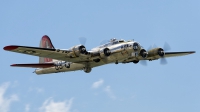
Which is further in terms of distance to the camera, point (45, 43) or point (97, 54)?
point (45, 43)

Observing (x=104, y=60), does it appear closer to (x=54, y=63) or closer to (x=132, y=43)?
(x=132, y=43)

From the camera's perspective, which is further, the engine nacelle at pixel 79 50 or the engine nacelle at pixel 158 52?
the engine nacelle at pixel 158 52

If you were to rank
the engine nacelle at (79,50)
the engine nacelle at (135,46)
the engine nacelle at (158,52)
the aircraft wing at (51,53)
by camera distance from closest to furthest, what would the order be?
the aircraft wing at (51,53) < the engine nacelle at (79,50) < the engine nacelle at (135,46) < the engine nacelle at (158,52)

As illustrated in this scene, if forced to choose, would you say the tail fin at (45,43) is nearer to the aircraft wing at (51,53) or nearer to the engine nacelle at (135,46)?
the aircraft wing at (51,53)

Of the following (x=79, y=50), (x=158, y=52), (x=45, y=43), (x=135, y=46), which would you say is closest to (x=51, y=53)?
(x=79, y=50)

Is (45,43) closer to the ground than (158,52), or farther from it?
farther from it

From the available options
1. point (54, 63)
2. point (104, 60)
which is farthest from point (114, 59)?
point (54, 63)

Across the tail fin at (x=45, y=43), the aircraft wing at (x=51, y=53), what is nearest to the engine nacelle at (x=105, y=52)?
the aircraft wing at (x=51, y=53)

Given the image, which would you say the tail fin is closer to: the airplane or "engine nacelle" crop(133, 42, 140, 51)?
the airplane

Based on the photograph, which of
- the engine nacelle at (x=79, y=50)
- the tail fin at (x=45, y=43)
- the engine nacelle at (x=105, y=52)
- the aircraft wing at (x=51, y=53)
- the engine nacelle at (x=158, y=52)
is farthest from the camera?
the tail fin at (x=45, y=43)

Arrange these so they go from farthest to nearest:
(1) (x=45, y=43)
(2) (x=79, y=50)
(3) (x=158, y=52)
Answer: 1. (1) (x=45, y=43)
2. (3) (x=158, y=52)
3. (2) (x=79, y=50)

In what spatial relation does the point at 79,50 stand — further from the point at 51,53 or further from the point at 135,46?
the point at 135,46

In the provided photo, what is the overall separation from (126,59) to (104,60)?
133 inches

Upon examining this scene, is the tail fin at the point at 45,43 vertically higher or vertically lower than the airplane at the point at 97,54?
higher
